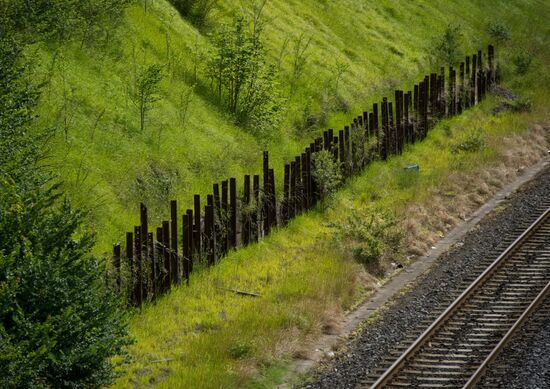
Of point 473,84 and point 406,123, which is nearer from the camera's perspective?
point 406,123

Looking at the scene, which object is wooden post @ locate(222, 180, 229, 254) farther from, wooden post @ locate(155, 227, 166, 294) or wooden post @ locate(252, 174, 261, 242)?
wooden post @ locate(155, 227, 166, 294)

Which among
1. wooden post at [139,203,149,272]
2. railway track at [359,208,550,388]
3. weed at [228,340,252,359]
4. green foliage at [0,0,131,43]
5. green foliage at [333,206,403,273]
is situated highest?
green foliage at [0,0,131,43]

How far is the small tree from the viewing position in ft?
72.6

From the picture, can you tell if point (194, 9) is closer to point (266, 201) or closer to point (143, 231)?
point (266, 201)

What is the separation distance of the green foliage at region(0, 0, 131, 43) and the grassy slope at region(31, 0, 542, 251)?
0.38m

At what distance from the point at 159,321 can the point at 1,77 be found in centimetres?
479

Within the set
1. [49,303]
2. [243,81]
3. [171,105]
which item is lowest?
[49,303]

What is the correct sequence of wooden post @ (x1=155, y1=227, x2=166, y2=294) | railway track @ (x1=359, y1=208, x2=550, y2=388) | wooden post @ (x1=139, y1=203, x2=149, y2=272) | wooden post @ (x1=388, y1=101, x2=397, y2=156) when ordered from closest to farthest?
railway track @ (x1=359, y1=208, x2=550, y2=388) → wooden post @ (x1=139, y1=203, x2=149, y2=272) → wooden post @ (x1=155, y1=227, x2=166, y2=294) → wooden post @ (x1=388, y1=101, x2=397, y2=156)

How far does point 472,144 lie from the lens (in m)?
28.3

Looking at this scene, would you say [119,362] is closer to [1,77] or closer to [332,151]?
[1,77]

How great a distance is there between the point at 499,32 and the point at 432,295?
2367 centimetres

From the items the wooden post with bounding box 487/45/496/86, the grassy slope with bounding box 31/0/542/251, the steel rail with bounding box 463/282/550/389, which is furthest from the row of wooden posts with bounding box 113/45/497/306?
the steel rail with bounding box 463/282/550/389

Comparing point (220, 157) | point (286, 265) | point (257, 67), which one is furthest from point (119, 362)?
point (257, 67)

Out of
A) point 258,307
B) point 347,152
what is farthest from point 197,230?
point 347,152
